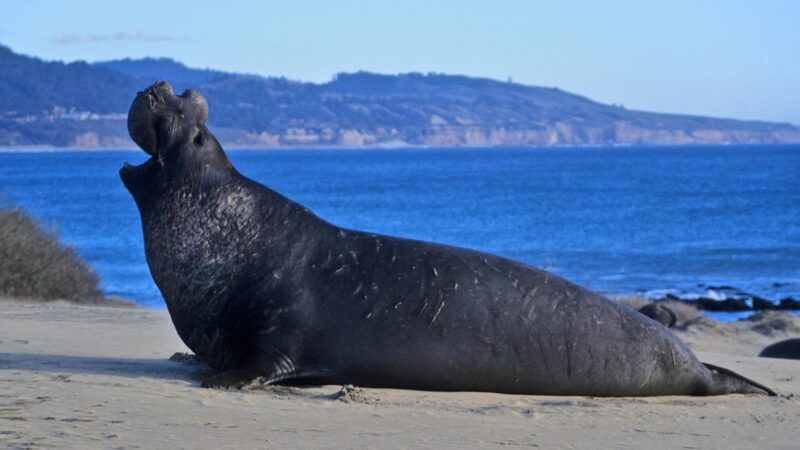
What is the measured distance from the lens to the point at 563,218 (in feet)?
215

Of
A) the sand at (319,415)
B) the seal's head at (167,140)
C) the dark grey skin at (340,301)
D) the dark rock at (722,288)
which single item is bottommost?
the sand at (319,415)

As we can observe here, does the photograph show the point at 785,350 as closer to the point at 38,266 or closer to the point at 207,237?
the point at 207,237

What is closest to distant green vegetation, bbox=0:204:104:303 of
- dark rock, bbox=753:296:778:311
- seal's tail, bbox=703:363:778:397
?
seal's tail, bbox=703:363:778:397

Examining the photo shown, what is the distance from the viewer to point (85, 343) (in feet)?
31.1

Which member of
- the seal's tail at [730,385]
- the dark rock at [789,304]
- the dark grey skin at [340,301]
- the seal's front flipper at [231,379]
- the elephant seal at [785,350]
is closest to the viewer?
the seal's front flipper at [231,379]

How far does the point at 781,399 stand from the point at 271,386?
10.5ft

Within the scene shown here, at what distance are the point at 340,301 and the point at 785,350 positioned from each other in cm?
847

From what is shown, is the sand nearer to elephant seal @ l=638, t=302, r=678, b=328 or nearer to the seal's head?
the seal's head

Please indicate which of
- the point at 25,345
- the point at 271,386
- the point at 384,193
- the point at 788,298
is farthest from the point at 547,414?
the point at 384,193

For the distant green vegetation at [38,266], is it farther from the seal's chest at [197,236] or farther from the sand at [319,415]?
the seal's chest at [197,236]

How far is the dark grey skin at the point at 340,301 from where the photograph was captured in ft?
23.8

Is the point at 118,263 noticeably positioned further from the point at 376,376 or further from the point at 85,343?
the point at 376,376

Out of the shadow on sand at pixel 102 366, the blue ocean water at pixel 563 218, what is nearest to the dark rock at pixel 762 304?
the blue ocean water at pixel 563 218

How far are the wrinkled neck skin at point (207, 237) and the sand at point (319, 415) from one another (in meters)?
0.39
